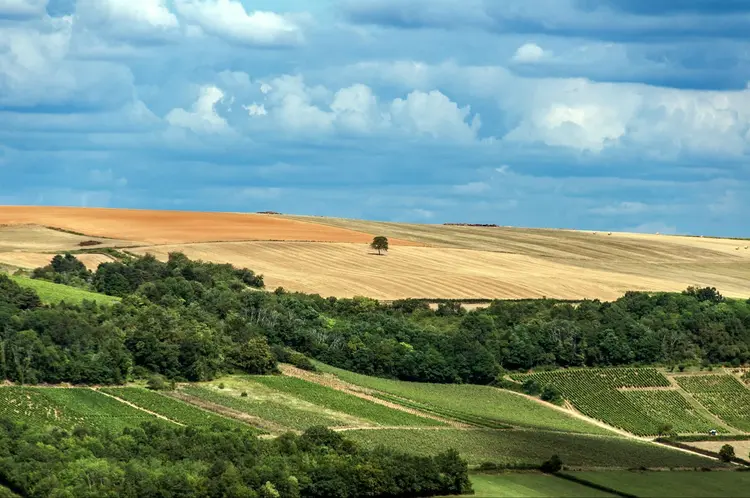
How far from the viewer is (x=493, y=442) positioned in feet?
433

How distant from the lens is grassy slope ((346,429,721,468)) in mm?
126438

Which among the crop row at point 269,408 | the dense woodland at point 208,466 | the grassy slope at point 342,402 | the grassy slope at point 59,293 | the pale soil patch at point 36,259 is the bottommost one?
the dense woodland at point 208,466

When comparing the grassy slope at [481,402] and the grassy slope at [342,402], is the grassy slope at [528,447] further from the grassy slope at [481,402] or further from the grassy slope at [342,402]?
the grassy slope at [481,402]

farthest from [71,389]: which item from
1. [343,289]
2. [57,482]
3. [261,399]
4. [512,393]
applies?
[343,289]

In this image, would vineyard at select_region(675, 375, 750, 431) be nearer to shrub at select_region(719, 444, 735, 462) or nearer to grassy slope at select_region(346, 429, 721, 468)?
shrub at select_region(719, 444, 735, 462)

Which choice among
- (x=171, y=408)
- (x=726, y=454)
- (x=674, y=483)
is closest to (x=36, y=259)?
(x=171, y=408)

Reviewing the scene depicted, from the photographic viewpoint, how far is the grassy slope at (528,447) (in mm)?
126438

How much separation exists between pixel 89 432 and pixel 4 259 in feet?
262

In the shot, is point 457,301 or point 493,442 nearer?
point 493,442

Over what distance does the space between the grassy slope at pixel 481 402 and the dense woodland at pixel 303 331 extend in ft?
13.2

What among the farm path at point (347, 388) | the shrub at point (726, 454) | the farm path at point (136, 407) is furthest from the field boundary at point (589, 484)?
the farm path at point (136, 407)

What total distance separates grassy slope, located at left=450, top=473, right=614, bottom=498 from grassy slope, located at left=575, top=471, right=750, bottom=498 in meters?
2.82

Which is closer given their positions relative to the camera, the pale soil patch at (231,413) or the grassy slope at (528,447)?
the grassy slope at (528,447)

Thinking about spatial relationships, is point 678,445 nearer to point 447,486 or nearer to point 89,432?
point 447,486
